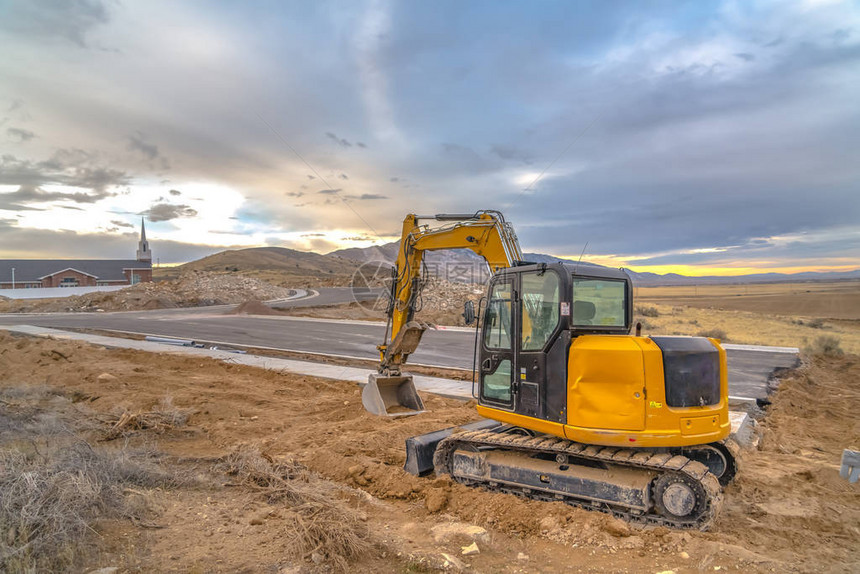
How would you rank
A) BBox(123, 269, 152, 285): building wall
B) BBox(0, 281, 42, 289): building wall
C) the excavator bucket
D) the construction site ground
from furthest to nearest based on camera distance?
BBox(123, 269, 152, 285): building wall
BBox(0, 281, 42, 289): building wall
the excavator bucket
the construction site ground

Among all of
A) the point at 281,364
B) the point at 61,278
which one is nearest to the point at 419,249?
the point at 281,364

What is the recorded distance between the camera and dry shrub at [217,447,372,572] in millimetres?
4980


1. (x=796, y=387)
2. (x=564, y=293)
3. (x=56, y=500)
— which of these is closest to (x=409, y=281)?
(x=564, y=293)

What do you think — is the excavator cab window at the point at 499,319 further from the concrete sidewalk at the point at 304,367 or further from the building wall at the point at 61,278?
the building wall at the point at 61,278

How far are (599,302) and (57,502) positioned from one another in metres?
5.97

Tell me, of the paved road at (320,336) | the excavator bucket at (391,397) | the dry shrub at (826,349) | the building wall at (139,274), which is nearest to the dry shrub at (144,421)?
the excavator bucket at (391,397)

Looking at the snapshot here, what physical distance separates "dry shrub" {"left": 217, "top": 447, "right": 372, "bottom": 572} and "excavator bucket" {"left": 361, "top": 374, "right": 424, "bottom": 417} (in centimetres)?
268

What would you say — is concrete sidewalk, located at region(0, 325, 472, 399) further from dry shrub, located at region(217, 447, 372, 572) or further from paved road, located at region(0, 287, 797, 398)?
dry shrub, located at region(217, 447, 372, 572)

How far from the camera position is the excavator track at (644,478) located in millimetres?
5652

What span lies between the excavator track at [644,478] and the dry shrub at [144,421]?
622cm

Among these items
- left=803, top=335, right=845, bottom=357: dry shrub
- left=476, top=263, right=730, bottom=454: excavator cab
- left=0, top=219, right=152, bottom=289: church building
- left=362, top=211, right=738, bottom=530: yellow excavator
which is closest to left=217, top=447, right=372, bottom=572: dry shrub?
left=362, top=211, right=738, bottom=530: yellow excavator

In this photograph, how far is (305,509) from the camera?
6.00 metres

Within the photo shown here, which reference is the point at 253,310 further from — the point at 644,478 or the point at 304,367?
the point at 644,478

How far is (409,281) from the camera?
33.5 ft
